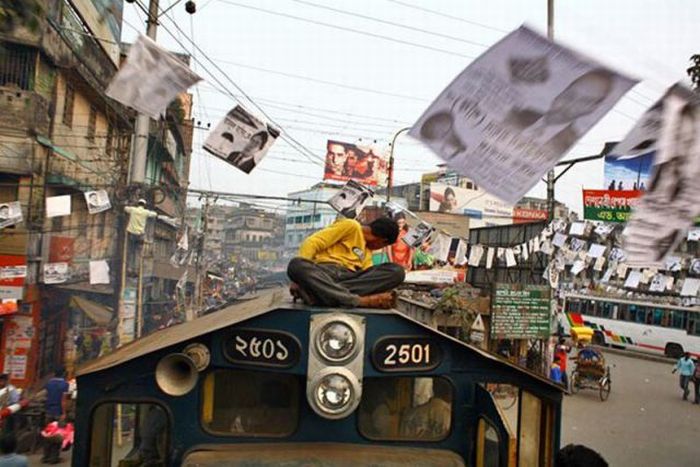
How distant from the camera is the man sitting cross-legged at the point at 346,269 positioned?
3.36 meters

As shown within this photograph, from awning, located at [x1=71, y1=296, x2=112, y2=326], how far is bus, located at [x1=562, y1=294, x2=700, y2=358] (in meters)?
21.8

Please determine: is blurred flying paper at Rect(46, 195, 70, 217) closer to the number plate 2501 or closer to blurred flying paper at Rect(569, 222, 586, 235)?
the number plate 2501

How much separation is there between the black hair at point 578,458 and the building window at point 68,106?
1507cm

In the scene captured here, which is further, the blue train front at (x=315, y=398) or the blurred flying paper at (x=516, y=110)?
the blue train front at (x=315, y=398)

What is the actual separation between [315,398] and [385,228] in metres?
1.34

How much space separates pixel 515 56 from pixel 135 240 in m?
12.3

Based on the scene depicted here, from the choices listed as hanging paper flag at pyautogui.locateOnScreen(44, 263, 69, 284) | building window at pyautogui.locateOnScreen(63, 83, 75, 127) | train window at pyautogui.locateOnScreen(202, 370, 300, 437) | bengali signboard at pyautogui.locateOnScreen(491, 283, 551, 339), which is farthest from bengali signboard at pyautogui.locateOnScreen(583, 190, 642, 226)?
building window at pyautogui.locateOnScreen(63, 83, 75, 127)

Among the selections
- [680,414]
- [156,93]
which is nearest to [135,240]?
[156,93]

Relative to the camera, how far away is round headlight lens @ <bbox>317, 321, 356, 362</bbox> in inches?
124

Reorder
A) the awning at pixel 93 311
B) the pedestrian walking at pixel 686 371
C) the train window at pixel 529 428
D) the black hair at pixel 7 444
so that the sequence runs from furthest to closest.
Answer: the pedestrian walking at pixel 686 371
the awning at pixel 93 311
the black hair at pixel 7 444
the train window at pixel 529 428

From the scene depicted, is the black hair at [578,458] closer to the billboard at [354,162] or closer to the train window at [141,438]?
the train window at [141,438]

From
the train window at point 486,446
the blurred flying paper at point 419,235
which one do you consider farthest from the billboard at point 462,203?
the train window at point 486,446

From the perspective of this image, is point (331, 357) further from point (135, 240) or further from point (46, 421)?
point (135, 240)

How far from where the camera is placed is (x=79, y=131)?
1555 centimetres
